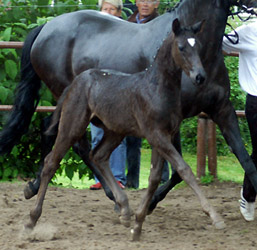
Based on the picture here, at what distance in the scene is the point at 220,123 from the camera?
5195 mm

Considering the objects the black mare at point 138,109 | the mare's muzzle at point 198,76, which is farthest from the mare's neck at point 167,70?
the mare's muzzle at point 198,76

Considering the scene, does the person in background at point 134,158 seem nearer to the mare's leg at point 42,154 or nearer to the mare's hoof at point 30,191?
the mare's leg at point 42,154

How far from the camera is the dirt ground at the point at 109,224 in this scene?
4.45 metres

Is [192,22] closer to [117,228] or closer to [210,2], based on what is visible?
[210,2]

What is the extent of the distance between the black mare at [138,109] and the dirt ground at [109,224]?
0.18 meters

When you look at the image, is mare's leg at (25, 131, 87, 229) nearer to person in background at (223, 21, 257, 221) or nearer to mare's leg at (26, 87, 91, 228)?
mare's leg at (26, 87, 91, 228)

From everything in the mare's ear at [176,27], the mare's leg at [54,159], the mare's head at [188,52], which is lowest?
the mare's leg at [54,159]

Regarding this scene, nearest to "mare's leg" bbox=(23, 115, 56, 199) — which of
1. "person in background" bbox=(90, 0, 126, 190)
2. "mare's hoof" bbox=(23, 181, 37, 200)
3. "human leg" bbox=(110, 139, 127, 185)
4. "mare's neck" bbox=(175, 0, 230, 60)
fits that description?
"mare's hoof" bbox=(23, 181, 37, 200)

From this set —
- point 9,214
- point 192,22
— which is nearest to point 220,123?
point 192,22

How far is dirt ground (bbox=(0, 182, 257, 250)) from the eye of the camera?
14.6 feet

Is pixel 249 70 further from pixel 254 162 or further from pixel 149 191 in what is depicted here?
pixel 149 191

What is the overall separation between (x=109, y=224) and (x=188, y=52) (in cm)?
170

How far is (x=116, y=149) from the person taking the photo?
699 centimetres

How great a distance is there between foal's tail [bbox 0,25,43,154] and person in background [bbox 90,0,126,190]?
737 mm
